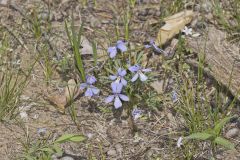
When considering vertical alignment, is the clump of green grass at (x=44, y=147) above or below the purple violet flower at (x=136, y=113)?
below

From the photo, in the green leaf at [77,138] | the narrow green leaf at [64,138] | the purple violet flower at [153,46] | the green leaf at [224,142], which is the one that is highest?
the purple violet flower at [153,46]

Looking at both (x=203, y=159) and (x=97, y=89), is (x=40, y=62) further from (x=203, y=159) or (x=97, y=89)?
(x=203, y=159)

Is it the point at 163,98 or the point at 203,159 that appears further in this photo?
the point at 163,98

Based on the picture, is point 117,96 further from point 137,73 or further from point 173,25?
point 173,25

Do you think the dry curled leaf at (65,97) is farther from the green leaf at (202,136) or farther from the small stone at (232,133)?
the small stone at (232,133)

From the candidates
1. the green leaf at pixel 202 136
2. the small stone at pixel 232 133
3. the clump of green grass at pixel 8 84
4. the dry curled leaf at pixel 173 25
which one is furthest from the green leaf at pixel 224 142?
the clump of green grass at pixel 8 84

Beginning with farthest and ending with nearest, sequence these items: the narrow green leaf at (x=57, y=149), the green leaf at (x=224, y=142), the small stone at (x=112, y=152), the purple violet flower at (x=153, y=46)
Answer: the purple violet flower at (x=153, y=46)
the small stone at (x=112, y=152)
the narrow green leaf at (x=57, y=149)
the green leaf at (x=224, y=142)

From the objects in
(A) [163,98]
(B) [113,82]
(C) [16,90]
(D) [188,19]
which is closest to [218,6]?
(D) [188,19]
